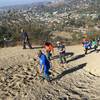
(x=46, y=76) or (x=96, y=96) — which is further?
(x=46, y=76)

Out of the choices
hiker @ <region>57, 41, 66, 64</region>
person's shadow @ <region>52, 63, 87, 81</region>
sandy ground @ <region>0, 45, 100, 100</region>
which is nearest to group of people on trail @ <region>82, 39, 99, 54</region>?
sandy ground @ <region>0, 45, 100, 100</region>

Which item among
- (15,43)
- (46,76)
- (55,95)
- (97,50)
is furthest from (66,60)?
(15,43)

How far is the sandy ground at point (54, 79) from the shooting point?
12758mm

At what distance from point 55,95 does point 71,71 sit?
3.49 m

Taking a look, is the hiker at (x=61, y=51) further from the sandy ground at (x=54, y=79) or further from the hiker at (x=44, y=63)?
the hiker at (x=44, y=63)

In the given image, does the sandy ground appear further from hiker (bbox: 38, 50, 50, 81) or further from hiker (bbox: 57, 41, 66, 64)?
hiker (bbox: 38, 50, 50, 81)

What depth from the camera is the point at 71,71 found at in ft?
52.7

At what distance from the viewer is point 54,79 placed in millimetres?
14680

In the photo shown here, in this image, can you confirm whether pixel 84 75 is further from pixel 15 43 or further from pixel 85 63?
pixel 15 43

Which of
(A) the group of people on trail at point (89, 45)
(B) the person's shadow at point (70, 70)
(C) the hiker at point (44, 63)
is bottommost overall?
(B) the person's shadow at point (70, 70)

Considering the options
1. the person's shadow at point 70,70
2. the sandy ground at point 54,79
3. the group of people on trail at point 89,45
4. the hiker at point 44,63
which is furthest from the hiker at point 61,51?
the hiker at point 44,63

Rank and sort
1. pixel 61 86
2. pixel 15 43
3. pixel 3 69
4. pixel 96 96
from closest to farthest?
pixel 96 96 < pixel 61 86 < pixel 3 69 < pixel 15 43

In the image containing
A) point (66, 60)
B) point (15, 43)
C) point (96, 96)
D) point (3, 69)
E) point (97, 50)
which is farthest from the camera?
point (15, 43)

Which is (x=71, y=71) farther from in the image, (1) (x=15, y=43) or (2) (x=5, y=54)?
(1) (x=15, y=43)
